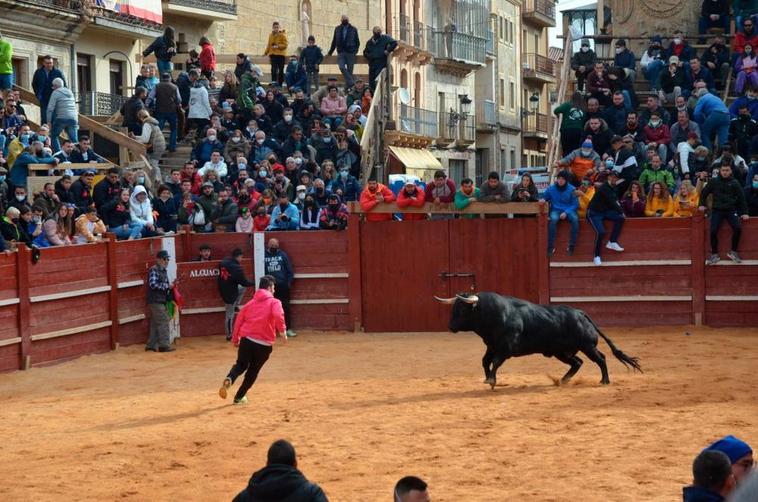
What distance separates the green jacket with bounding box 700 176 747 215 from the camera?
67.2 feet

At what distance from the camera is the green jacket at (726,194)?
2048 centimetres

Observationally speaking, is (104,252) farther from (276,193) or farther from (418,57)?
(418,57)

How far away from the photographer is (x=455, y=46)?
5469cm

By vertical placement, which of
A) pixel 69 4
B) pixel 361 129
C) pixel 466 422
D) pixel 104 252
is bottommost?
pixel 466 422

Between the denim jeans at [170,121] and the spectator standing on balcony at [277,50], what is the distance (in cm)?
367

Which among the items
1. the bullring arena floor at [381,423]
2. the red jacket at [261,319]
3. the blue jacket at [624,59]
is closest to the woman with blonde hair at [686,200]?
the bullring arena floor at [381,423]

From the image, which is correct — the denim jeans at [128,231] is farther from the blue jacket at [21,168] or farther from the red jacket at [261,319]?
the red jacket at [261,319]

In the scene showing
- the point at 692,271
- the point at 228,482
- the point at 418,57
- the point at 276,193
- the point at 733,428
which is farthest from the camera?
the point at 418,57

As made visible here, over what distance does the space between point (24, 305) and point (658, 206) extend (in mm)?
9391

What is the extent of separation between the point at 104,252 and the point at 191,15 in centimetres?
2014

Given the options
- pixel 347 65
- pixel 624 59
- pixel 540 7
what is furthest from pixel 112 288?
pixel 540 7

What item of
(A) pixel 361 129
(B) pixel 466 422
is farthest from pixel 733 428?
(A) pixel 361 129

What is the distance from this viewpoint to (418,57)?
5122 cm

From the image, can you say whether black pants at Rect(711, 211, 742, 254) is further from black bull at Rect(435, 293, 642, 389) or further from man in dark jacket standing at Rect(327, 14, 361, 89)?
man in dark jacket standing at Rect(327, 14, 361, 89)
